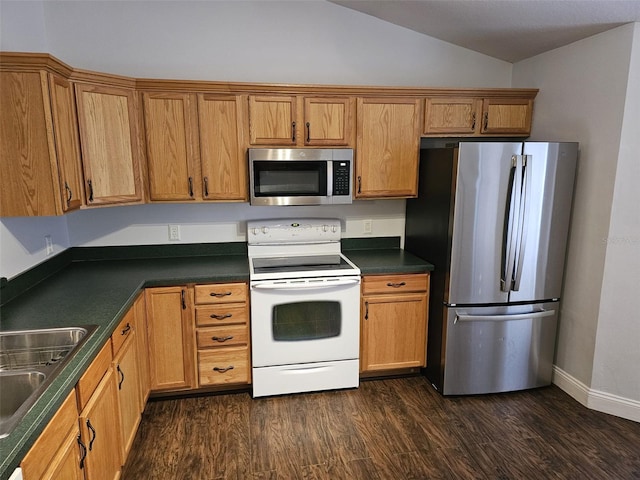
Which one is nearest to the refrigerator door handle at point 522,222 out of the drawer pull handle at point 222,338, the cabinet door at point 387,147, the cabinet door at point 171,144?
the cabinet door at point 387,147

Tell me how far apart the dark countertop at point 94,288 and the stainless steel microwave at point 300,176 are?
20.7 inches

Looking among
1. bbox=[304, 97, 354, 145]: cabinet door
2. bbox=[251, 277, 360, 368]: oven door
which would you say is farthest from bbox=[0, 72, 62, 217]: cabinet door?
bbox=[304, 97, 354, 145]: cabinet door

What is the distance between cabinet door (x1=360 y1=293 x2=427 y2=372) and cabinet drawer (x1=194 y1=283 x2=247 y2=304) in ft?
2.78

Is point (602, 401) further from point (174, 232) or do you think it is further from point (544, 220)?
point (174, 232)

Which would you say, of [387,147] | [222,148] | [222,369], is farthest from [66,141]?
[387,147]

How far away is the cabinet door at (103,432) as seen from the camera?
1599mm

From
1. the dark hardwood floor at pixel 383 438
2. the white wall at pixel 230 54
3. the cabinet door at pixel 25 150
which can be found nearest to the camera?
the cabinet door at pixel 25 150

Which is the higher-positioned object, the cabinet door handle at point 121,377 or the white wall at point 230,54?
the white wall at point 230,54

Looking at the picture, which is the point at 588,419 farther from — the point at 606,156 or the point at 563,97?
the point at 563,97

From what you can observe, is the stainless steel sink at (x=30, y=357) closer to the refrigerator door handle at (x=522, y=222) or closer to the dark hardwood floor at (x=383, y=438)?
the dark hardwood floor at (x=383, y=438)

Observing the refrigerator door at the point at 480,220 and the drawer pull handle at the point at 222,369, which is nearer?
the refrigerator door at the point at 480,220

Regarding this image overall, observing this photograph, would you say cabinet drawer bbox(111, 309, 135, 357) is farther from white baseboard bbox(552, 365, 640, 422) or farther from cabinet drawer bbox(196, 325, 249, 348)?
white baseboard bbox(552, 365, 640, 422)

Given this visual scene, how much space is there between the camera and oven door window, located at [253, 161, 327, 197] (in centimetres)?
284

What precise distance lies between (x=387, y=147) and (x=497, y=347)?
5.20ft
